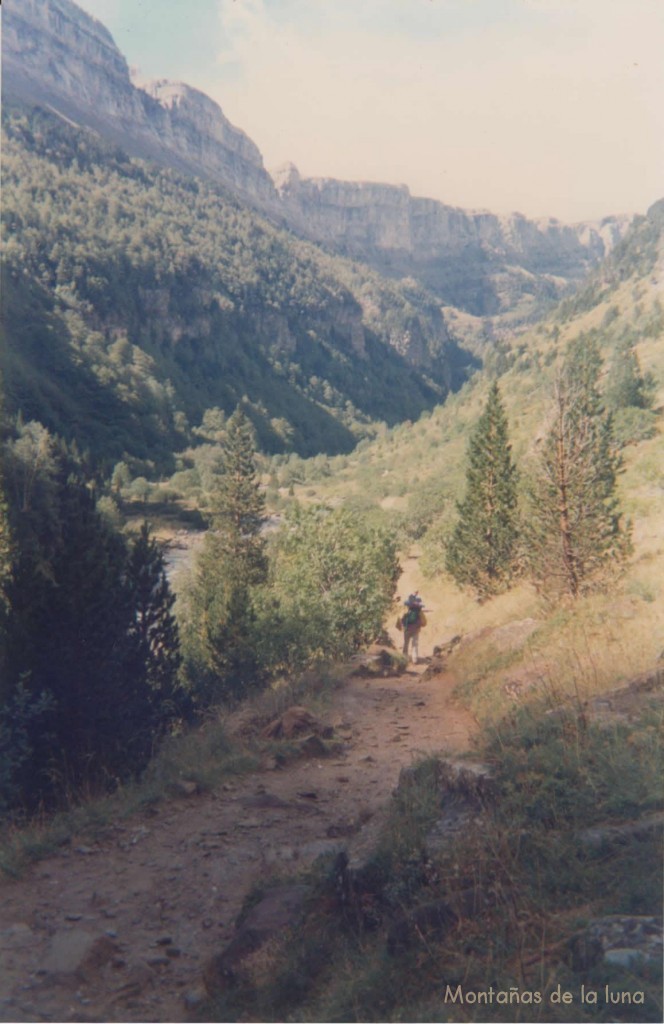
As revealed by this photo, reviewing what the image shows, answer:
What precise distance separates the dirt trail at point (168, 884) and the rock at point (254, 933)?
0.25m

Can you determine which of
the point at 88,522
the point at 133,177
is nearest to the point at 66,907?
the point at 88,522

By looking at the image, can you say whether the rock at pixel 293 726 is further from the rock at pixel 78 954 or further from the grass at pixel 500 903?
the rock at pixel 78 954

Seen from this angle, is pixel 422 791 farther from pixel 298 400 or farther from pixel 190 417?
pixel 298 400

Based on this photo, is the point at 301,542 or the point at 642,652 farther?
the point at 301,542

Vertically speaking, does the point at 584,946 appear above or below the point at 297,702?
above

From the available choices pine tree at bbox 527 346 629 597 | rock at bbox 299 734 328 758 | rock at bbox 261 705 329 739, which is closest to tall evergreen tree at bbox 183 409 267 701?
rock at bbox 261 705 329 739

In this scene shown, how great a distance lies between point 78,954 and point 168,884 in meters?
1.38

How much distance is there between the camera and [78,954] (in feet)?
19.7

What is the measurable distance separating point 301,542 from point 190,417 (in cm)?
11456

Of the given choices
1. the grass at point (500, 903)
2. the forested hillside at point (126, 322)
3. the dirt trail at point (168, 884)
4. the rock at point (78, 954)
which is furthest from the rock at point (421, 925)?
the forested hillside at point (126, 322)

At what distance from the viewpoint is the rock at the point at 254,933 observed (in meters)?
5.45

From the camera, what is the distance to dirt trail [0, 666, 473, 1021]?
5.64 metres

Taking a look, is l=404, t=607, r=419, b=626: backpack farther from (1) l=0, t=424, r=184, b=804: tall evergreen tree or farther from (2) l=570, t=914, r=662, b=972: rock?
(2) l=570, t=914, r=662, b=972: rock

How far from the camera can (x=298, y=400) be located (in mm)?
176375
